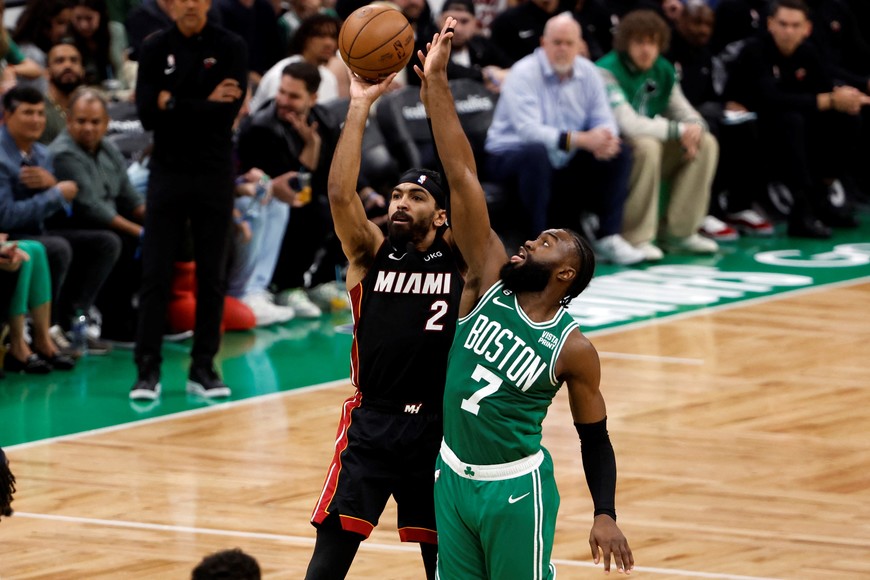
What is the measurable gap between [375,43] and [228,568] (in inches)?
105

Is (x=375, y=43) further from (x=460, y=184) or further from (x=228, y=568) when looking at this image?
(x=228, y=568)

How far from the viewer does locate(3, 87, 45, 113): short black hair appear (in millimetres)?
9062

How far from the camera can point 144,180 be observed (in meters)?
10.1

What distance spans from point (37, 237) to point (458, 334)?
16.9 feet

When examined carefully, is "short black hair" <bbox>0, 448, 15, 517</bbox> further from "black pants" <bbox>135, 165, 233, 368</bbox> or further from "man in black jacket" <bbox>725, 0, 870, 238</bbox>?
"man in black jacket" <bbox>725, 0, 870, 238</bbox>

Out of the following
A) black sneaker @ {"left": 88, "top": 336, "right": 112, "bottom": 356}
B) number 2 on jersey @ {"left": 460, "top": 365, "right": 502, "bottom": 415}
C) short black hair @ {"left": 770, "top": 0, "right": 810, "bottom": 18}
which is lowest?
black sneaker @ {"left": 88, "top": 336, "right": 112, "bottom": 356}

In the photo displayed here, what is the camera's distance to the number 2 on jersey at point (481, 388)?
442cm

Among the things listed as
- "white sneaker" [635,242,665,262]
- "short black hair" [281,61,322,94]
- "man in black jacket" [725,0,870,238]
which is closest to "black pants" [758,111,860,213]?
"man in black jacket" [725,0,870,238]

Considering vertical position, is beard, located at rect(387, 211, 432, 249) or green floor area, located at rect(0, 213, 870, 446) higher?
beard, located at rect(387, 211, 432, 249)

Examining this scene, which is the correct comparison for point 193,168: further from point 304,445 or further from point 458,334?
point 458,334

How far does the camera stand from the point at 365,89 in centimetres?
506

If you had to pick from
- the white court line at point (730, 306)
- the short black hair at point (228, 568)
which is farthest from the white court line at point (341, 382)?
the short black hair at point (228, 568)

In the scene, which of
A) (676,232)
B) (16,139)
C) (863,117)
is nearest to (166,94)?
(16,139)

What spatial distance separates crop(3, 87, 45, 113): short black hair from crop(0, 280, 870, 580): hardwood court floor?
2175mm
